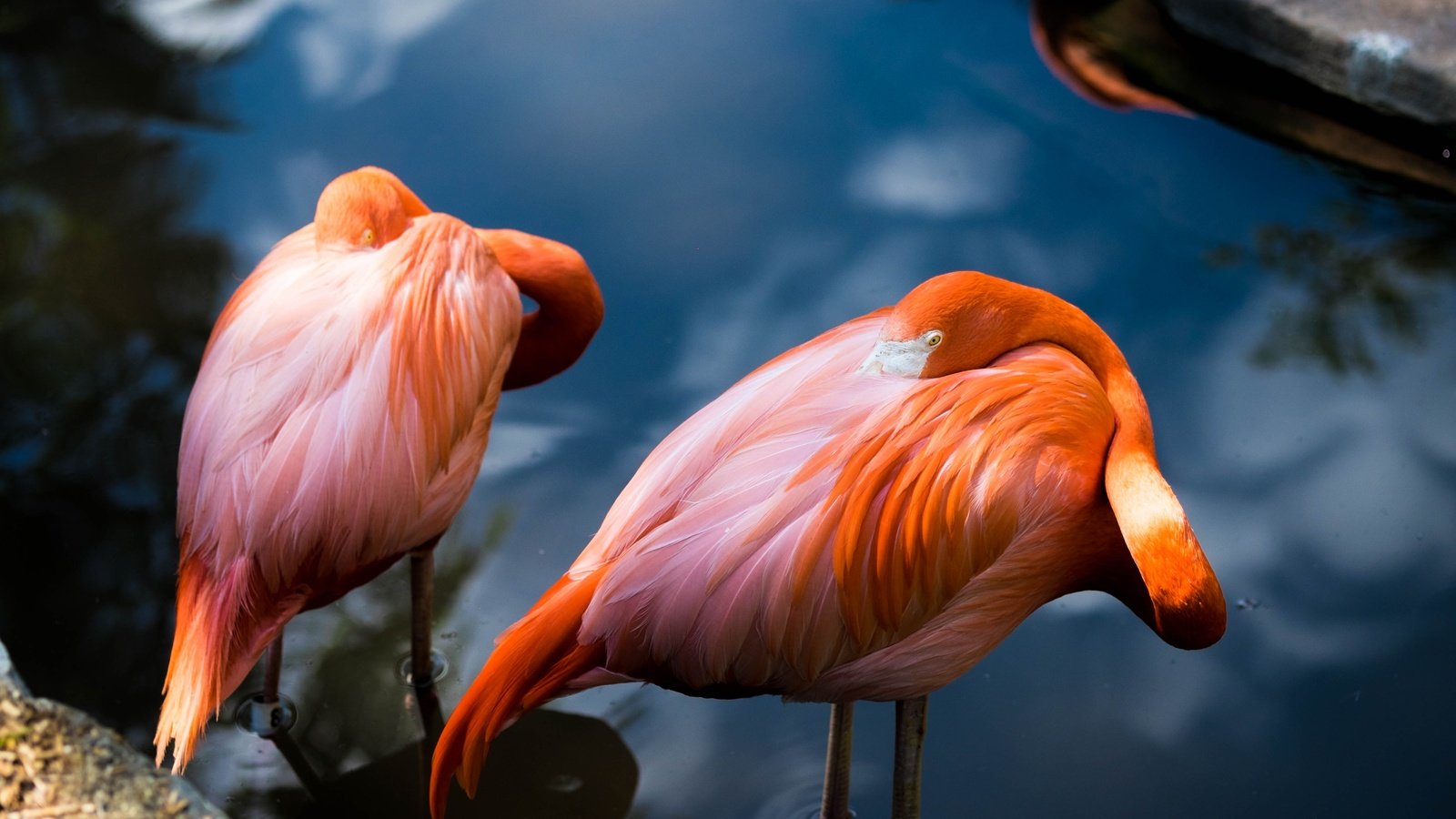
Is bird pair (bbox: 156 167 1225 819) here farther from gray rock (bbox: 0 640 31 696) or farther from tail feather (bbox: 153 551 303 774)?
gray rock (bbox: 0 640 31 696)

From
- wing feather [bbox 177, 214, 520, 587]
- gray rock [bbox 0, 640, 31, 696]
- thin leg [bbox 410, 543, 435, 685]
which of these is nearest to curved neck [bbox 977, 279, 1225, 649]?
wing feather [bbox 177, 214, 520, 587]

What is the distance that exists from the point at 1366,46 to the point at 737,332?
1927 mm

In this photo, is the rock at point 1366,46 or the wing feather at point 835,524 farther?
the rock at point 1366,46

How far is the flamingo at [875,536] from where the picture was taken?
184cm

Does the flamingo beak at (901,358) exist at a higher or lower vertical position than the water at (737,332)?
higher

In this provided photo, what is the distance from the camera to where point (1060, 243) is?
3551 millimetres

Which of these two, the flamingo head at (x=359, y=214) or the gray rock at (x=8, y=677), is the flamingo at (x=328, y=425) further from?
the gray rock at (x=8, y=677)

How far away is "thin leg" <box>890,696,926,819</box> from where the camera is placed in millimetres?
2090

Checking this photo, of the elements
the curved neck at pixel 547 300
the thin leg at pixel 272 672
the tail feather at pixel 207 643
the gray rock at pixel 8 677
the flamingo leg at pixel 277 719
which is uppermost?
the curved neck at pixel 547 300

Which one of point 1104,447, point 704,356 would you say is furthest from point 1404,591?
point 704,356

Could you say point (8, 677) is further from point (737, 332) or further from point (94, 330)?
point (737, 332)

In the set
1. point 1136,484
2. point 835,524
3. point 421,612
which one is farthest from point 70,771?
point 1136,484

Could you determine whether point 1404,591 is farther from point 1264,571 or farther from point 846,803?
point 846,803

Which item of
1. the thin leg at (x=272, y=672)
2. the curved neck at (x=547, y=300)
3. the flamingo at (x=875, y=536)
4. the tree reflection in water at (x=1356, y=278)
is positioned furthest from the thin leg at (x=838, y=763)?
the tree reflection in water at (x=1356, y=278)
